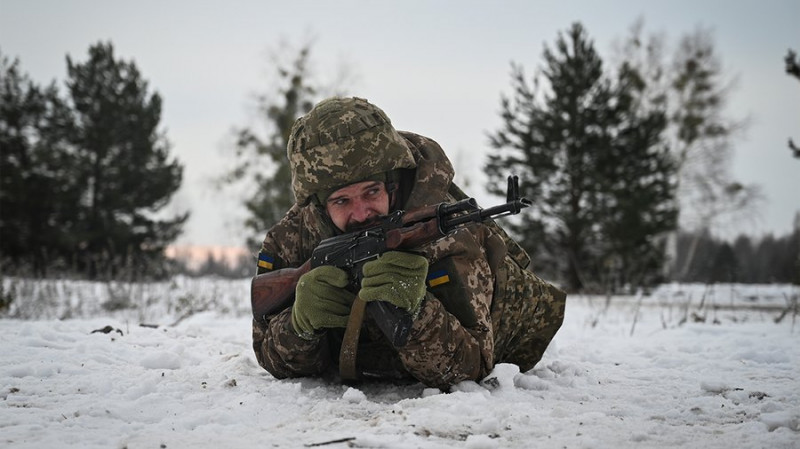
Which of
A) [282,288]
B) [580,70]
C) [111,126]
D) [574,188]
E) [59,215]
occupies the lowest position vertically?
[282,288]

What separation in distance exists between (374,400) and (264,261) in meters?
1.02

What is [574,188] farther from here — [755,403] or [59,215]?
[59,215]

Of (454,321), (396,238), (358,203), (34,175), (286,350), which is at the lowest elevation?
(286,350)

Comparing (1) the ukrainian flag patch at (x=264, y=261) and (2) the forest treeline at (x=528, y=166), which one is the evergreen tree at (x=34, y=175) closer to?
(2) the forest treeline at (x=528, y=166)

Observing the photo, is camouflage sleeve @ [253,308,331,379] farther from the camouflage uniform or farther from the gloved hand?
the gloved hand

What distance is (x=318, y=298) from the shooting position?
2.53 m

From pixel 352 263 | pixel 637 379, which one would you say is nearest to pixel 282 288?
pixel 352 263

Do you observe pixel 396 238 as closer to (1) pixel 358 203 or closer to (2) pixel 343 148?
(1) pixel 358 203

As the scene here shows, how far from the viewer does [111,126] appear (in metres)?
18.9

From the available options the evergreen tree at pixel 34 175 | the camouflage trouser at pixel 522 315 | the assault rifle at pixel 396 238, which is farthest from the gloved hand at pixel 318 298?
the evergreen tree at pixel 34 175

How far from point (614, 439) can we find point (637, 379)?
1.35 meters

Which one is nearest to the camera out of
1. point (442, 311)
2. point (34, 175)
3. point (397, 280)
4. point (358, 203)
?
point (397, 280)

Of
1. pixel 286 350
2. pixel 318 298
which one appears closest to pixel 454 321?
pixel 318 298

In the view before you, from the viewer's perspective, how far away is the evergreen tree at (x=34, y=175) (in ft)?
59.0
